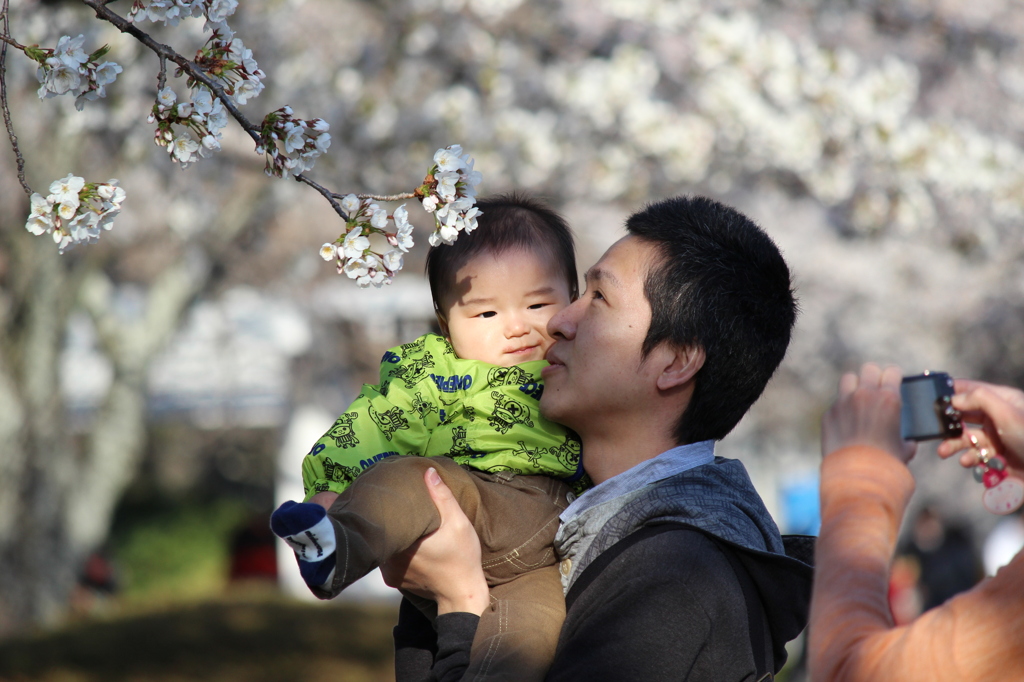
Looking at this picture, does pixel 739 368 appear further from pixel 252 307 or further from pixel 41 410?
pixel 252 307

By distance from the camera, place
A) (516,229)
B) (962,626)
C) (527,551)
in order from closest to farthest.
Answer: (962,626) < (527,551) < (516,229)

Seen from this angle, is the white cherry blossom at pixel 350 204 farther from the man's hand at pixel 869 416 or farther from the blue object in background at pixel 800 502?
the blue object in background at pixel 800 502

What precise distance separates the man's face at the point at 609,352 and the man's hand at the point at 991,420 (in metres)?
0.58

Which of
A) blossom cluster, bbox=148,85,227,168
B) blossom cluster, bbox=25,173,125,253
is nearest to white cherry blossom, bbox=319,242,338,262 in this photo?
blossom cluster, bbox=148,85,227,168

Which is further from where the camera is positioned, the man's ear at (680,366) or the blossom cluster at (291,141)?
the man's ear at (680,366)

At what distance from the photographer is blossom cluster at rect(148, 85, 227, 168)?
1693mm

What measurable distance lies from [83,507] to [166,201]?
2.40 m

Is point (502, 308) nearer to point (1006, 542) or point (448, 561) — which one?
point (448, 561)

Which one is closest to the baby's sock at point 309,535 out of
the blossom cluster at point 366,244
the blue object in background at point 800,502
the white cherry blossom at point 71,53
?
the blossom cluster at point 366,244

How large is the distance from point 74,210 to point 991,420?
148 cm

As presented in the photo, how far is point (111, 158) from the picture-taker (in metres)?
6.45

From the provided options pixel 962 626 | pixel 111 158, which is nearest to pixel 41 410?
pixel 111 158

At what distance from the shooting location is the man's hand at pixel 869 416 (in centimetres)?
135

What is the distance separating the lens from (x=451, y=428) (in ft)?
6.33
